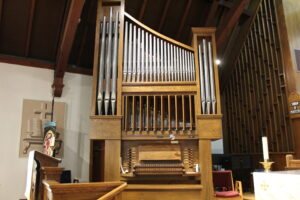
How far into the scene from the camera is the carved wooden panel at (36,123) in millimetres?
5469

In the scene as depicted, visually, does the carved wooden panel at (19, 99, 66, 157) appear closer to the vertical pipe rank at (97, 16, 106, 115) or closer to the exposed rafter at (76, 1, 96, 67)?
the exposed rafter at (76, 1, 96, 67)

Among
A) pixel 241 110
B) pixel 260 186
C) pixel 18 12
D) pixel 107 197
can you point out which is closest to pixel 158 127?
pixel 107 197

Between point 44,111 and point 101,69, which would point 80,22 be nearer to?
point 101,69

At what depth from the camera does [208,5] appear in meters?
6.75

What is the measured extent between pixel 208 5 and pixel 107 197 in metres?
5.91

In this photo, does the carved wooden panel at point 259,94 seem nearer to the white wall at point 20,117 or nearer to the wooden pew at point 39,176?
the white wall at point 20,117

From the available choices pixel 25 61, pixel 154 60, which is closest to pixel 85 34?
pixel 25 61

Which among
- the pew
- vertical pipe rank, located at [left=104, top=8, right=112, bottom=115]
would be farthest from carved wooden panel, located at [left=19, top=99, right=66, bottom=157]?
the pew

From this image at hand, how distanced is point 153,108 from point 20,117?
2754 millimetres

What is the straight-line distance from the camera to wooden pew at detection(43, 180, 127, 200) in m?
1.82

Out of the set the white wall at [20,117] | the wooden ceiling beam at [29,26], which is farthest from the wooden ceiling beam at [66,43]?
the wooden ceiling beam at [29,26]

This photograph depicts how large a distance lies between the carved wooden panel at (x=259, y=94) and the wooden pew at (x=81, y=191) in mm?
5444

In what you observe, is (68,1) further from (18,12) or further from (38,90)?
(38,90)

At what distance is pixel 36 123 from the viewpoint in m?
5.61
